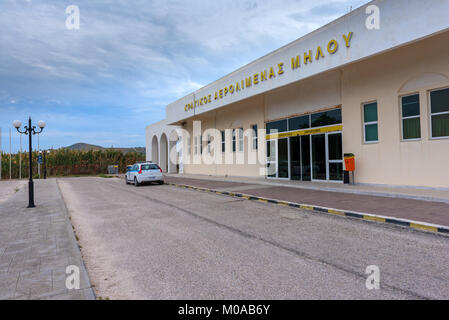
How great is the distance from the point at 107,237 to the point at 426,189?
1068cm

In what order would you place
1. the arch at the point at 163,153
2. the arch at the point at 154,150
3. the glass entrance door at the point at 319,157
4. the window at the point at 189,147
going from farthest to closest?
the arch at the point at 154,150 → the arch at the point at 163,153 → the window at the point at 189,147 → the glass entrance door at the point at 319,157

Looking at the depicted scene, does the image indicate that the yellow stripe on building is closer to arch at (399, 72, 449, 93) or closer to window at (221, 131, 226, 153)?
arch at (399, 72, 449, 93)

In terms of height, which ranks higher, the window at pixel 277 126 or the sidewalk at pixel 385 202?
the window at pixel 277 126

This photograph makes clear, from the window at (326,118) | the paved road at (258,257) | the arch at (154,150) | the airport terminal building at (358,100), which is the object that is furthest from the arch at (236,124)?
the arch at (154,150)

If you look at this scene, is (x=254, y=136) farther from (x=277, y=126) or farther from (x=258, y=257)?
(x=258, y=257)

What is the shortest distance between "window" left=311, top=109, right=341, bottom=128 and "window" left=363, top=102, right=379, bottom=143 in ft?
4.58

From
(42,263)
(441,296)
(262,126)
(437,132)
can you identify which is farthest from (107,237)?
(262,126)

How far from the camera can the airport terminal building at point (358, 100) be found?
1048 cm

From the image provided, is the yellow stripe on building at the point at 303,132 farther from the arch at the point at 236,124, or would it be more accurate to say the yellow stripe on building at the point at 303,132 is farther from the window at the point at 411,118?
the arch at the point at 236,124

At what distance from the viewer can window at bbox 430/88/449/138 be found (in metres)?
10.5

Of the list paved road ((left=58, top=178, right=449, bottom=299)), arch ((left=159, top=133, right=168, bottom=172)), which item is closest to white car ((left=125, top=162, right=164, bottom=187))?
paved road ((left=58, top=178, right=449, bottom=299))

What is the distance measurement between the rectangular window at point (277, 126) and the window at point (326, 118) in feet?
7.46

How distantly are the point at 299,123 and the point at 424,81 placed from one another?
260 inches

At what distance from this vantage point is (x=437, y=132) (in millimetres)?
10773
